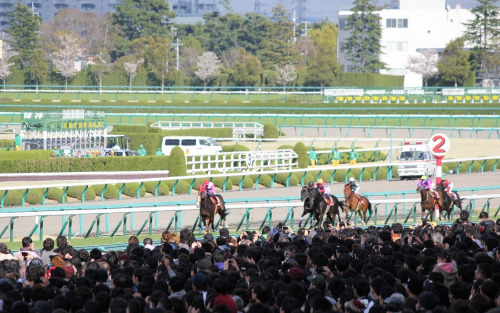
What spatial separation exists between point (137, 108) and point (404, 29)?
34970mm

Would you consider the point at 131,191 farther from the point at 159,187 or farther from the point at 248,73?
the point at 248,73

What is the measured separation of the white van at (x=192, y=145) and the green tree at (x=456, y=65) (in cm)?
3621

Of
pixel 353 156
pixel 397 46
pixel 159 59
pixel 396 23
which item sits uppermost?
pixel 396 23

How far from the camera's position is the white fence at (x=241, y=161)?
24.3m

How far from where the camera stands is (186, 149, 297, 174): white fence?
24.3 metres

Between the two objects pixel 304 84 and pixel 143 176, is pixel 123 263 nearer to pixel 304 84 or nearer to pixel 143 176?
pixel 143 176

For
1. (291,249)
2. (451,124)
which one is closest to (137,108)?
(451,124)

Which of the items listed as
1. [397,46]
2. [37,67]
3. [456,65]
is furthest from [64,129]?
[397,46]

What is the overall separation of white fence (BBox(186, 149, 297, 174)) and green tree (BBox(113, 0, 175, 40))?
57.4 meters

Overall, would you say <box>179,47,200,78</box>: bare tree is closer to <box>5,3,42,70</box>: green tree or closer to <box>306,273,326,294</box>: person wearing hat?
<box>5,3,42,70</box>: green tree

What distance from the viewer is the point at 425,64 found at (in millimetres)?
65250

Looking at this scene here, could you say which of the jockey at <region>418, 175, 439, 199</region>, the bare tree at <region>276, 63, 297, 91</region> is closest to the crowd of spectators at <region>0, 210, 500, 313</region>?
the jockey at <region>418, 175, 439, 199</region>

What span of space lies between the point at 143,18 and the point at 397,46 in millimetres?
29482

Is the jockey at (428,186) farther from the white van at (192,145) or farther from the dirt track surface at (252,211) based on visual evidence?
the white van at (192,145)
